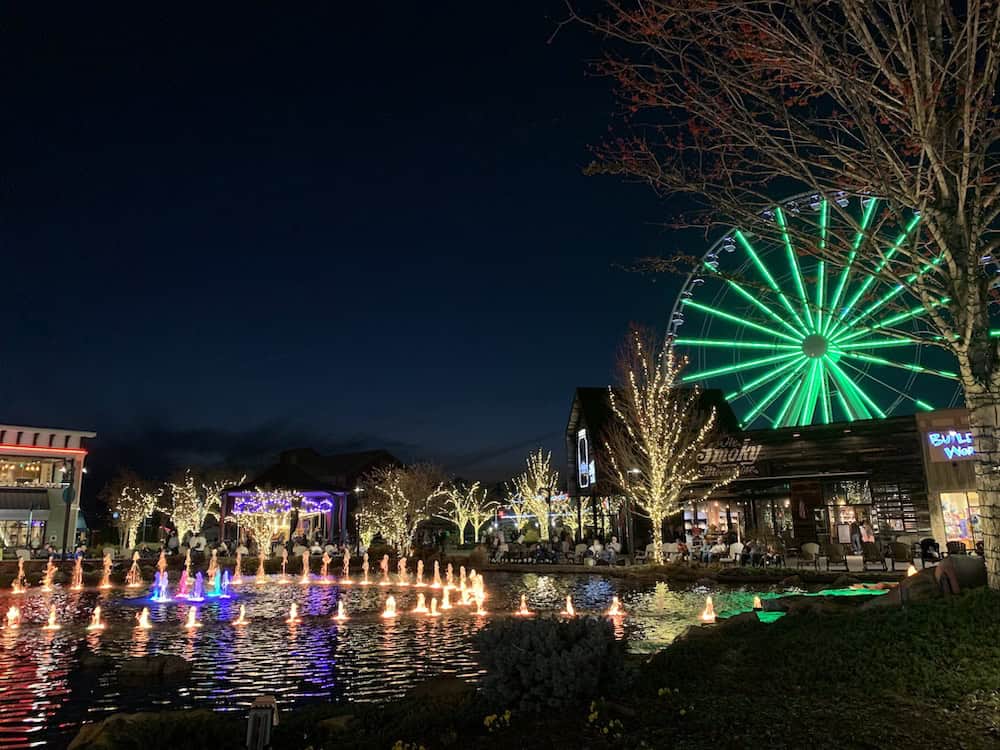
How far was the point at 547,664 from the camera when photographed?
5.44 m

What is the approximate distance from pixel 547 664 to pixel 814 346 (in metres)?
27.4

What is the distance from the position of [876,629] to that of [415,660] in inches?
221

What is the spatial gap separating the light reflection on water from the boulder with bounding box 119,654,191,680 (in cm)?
17

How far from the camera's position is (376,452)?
6656cm

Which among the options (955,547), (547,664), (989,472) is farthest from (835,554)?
(547,664)

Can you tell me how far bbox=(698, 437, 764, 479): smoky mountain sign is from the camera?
1172 inches

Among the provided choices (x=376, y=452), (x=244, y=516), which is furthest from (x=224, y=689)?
(x=376, y=452)

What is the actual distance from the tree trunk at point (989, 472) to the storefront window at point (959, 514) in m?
19.7

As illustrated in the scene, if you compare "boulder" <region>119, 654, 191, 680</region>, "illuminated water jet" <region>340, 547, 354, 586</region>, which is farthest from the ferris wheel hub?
"boulder" <region>119, 654, 191, 680</region>

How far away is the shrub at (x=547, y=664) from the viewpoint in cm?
539

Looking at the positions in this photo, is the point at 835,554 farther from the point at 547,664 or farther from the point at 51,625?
the point at 51,625

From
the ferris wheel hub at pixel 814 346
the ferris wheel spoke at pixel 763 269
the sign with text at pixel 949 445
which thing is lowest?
the sign with text at pixel 949 445

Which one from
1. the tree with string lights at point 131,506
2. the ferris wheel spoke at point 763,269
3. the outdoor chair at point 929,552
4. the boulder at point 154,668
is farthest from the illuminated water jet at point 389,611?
the tree with string lights at point 131,506

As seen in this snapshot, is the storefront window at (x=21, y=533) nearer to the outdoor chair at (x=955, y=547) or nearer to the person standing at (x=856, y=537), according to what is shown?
the person standing at (x=856, y=537)
